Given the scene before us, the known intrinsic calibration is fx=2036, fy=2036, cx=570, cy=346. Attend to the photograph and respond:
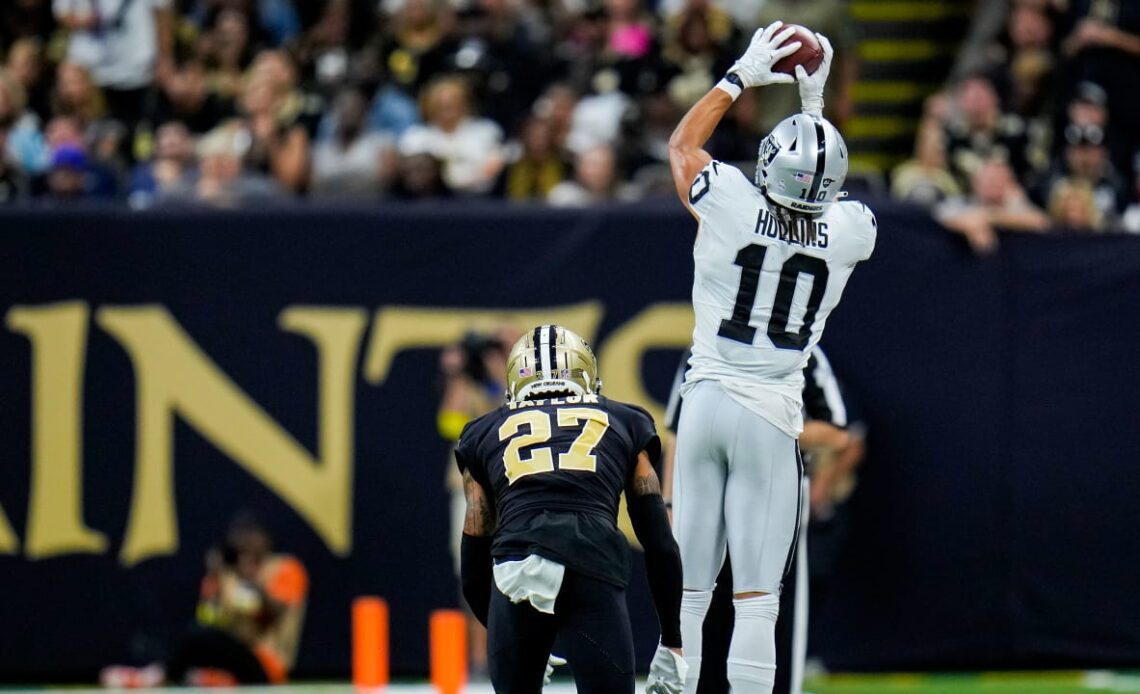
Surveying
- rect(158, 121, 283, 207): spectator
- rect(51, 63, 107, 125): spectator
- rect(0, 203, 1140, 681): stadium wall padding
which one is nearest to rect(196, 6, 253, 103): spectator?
rect(51, 63, 107, 125): spectator

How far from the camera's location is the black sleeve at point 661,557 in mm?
7176

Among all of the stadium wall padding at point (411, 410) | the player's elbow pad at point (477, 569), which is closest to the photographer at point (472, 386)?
the stadium wall padding at point (411, 410)

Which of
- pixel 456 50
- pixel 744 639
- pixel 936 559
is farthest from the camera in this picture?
pixel 456 50

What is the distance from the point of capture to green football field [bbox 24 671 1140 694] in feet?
38.2

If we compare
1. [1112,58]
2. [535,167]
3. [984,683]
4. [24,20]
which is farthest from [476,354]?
[24,20]

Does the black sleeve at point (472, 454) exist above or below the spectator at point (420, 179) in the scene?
below

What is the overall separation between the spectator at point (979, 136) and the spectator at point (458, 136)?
313 centimetres

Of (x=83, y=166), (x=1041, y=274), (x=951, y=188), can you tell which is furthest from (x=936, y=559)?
(x=83, y=166)

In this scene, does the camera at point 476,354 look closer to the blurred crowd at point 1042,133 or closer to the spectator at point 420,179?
the spectator at point 420,179

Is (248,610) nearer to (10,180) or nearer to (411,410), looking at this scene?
(411,410)

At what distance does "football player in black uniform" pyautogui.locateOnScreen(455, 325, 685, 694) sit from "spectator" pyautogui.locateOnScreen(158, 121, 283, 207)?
559 cm

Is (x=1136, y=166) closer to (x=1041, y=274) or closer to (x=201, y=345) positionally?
(x=1041, y=274)

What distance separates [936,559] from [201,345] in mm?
4635

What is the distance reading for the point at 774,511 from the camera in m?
8.02
